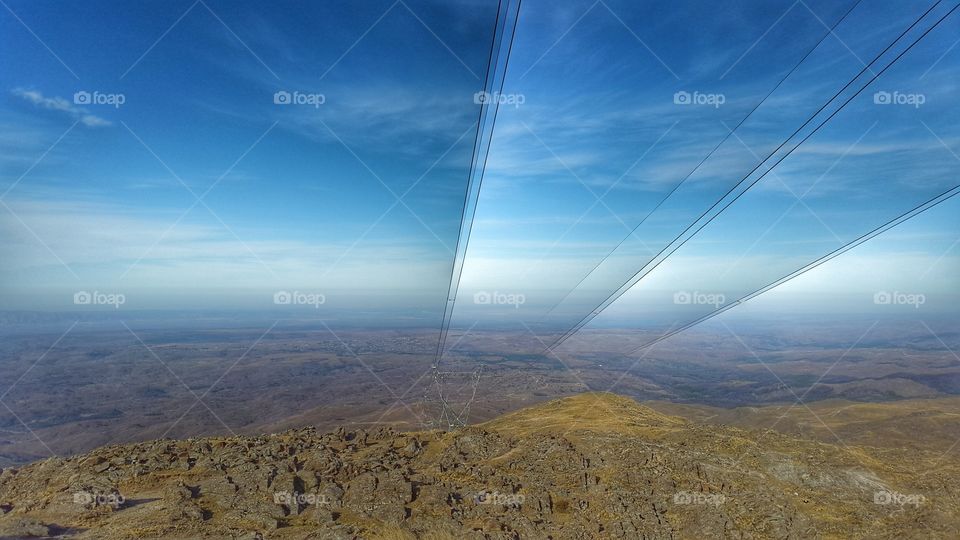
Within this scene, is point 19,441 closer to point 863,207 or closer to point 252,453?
point 252,453

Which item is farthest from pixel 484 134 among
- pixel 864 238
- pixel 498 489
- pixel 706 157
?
pixel 864 238

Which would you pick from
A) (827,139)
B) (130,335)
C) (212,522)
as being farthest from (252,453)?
(130,335)

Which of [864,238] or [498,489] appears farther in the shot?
[864,238]

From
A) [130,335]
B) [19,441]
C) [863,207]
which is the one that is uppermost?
[863,207]

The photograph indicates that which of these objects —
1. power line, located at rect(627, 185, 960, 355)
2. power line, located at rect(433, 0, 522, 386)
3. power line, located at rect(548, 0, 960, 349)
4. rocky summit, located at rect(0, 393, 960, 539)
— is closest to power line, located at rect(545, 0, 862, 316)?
power line, located at rect(548, 0, 960, 349)

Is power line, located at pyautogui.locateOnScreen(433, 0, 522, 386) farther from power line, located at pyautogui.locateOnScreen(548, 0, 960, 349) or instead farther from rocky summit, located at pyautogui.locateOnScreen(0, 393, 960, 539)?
power line, located at pyautogui.locateOnScreen(548, 0, 960, 349)

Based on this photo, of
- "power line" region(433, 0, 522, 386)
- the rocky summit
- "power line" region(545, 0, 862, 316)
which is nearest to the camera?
"power line" region(433, 0, 522, 386)

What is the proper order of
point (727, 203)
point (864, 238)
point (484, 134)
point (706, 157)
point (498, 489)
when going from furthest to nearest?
1. point (864, 238)
2. point (727, 203)
3. point (498, 489)
4. point (706, 157)
5. point (484, 134)

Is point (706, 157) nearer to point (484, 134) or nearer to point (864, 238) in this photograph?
point (484, 134)
